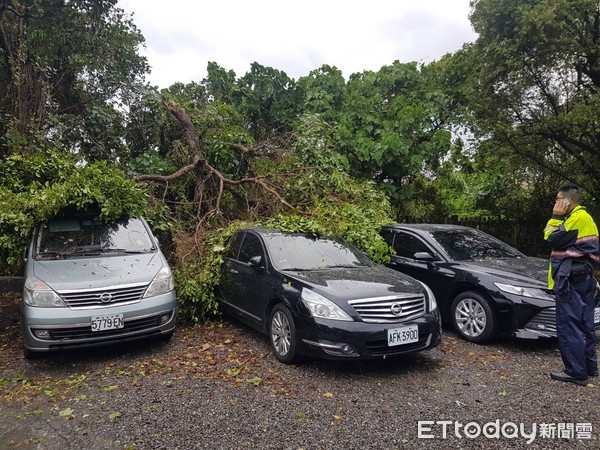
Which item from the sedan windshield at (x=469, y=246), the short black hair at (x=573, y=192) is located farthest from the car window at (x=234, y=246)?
the short black hair at (x=573, y=192)

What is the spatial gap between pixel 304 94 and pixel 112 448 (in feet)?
32.4

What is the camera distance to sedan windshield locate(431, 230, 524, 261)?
6312 mm

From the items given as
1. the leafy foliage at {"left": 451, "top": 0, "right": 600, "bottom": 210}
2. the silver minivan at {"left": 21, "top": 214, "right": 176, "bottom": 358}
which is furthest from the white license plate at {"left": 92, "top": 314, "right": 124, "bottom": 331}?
the leafy foliage at {"left": 451, "top": 0, "right": 600, "bottom": 210}

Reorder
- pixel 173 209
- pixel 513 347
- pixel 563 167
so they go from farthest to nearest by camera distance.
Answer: pixel 563 167, pixel 173 209, pixel 513 347

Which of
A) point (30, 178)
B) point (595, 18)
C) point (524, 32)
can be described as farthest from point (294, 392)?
point (595, 18)

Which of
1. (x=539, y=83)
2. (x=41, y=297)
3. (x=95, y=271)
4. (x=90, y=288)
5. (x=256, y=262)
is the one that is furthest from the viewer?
(x=539, y=83)

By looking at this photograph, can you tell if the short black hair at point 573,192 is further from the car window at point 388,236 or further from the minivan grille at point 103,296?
the minivan grille at point 103,296

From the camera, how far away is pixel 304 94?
1148cm

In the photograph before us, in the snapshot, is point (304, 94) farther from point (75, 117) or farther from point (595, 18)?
point (595, 18)

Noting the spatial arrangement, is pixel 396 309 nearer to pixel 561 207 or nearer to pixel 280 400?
pixel 280 400

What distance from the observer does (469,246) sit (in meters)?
6.54

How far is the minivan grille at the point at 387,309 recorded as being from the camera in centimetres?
443

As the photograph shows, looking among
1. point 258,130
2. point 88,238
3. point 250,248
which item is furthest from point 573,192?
point 258,130

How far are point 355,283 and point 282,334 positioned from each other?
3.37 feet
